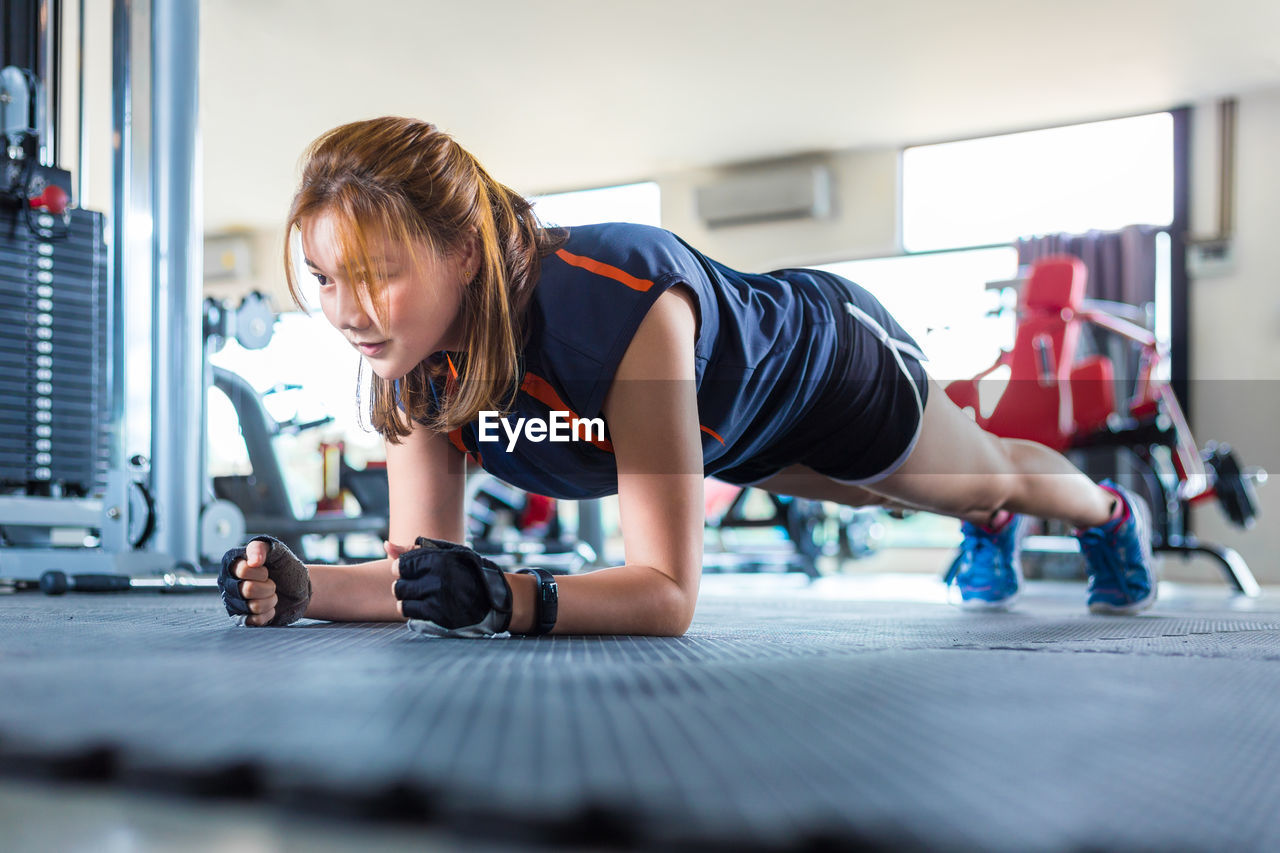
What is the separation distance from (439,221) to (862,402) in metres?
0.59

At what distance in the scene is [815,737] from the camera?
455 mm

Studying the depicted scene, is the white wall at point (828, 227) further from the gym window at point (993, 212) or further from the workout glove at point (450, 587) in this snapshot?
the workout glove at point (450, 587)

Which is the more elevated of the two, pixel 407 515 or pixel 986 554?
pixel 407 515

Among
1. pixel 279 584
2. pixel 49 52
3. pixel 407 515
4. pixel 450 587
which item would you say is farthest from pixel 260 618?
pixel 49 52

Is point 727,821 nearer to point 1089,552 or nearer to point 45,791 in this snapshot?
point 45,791

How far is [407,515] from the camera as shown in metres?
1.14

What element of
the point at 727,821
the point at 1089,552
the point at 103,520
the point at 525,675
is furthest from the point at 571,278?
the point at 103,520

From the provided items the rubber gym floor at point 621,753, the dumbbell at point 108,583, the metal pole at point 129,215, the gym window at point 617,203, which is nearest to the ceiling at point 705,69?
the gym window at point 617,203

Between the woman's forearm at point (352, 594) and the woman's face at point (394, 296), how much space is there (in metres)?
0.26

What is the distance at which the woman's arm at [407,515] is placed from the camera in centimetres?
108

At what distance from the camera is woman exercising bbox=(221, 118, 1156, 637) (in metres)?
0.88

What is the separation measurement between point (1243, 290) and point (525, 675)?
19.0ft

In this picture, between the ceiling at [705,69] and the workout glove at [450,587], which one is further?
the ceiling at [705,69]

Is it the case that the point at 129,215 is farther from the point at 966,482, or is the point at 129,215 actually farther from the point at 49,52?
the point at 966,482
